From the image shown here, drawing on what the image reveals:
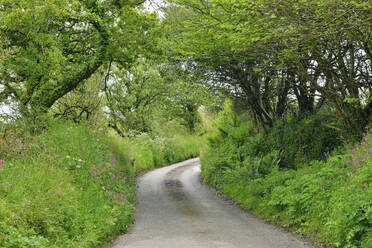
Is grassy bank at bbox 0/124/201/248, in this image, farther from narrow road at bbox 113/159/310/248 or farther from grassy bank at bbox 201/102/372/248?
grassy bank at bbox 201/102/372/248

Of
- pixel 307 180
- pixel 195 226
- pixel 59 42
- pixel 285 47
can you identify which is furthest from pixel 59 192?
pixel 285 47

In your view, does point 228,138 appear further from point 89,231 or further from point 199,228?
point 89,231

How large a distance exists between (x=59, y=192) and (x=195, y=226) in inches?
166

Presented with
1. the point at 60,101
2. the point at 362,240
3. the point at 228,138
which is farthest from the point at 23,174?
the point at 228,138

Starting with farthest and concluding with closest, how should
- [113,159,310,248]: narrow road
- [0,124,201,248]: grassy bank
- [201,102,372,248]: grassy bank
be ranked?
[113,159,310,248]: narrow road < [201,102,372,248]: grassy bank < [0,124,201,248]: grassy bank

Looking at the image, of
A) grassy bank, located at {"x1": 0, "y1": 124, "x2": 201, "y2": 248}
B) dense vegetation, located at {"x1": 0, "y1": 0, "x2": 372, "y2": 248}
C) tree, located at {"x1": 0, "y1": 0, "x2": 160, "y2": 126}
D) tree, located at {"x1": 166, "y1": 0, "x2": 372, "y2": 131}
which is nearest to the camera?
grassy bank, located at {"x1": 0, "y1": 124, "x2": 201, "y2": 248}

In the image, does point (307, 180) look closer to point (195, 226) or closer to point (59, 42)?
point (195, 226)

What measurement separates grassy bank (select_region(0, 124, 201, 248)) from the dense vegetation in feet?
0.12

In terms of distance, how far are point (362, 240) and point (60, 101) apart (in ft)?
44.6

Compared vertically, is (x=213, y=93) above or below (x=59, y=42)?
below

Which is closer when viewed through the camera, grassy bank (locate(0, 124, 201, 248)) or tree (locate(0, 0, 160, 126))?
grassy bank (locate(0, 124, 201, 248))

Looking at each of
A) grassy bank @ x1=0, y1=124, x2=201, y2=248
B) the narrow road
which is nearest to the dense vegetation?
grassy bank @ x1=0, y1=124, x2=201, y2=248

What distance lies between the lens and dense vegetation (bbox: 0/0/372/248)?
7.27 m

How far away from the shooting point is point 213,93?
19.2 m
